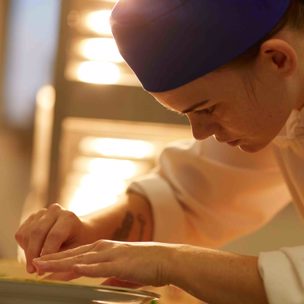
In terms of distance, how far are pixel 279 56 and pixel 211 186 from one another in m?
0.46

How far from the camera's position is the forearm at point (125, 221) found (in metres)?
1.27

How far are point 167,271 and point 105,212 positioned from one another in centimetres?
38

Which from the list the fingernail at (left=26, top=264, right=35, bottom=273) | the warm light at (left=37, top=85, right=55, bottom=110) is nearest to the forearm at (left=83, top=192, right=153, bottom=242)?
the fingernail at (left=26, top=264, right=35, bottom=273)

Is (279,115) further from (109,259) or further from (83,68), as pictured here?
(83,68)

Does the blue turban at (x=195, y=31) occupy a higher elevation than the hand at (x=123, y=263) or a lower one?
higher

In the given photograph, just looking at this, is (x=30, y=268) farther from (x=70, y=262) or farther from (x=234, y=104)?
(x=234, y=104)

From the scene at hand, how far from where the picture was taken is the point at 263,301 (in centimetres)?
92

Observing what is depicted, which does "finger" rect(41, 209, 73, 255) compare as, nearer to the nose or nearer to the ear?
the nose

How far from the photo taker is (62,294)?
0.89 m

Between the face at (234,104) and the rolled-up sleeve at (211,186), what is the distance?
1.06 ft

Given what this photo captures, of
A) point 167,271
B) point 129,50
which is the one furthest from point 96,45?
point 167,271

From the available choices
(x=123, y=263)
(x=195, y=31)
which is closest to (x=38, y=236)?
(x=123, y=263)

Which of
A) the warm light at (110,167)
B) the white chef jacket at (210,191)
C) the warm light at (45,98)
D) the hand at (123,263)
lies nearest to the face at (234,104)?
the hand at (123,263)

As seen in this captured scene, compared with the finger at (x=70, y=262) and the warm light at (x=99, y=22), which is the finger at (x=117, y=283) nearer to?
the finger at (x=70, y=262)
